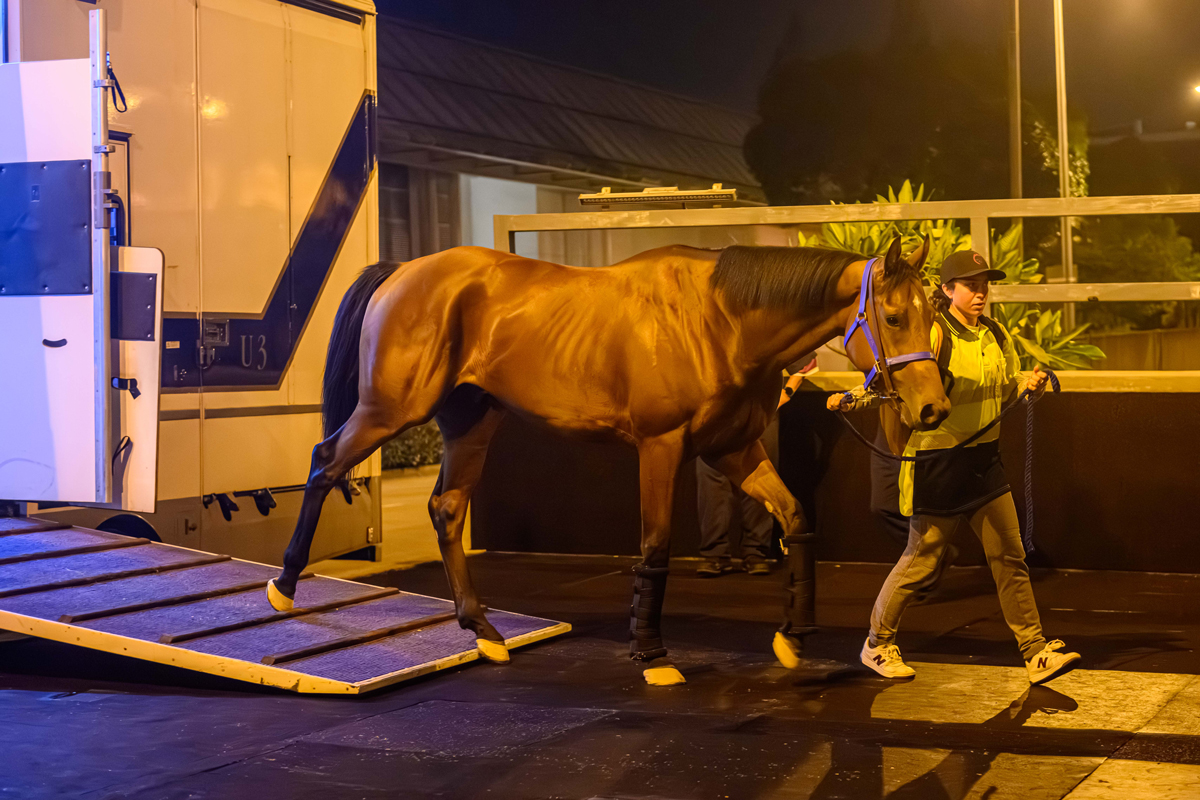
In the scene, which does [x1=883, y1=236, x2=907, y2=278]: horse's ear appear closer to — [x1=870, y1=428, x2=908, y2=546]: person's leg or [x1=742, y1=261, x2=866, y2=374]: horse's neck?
[x1=742, y1=261, x2=866, y2=374]: horse's neck

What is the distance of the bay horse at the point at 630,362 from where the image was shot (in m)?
5.16

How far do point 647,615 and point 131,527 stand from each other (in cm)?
336

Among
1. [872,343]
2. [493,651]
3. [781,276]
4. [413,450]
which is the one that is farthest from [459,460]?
[413,450]

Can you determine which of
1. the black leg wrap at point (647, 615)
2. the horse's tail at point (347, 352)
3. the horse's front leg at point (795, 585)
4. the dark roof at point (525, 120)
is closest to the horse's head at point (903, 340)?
the horse's front leg at point (795, 585)

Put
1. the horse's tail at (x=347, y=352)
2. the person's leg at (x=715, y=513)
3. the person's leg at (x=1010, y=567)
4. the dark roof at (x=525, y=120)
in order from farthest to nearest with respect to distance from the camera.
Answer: the dark roof at (x=525, y=120) < the person's leg at (x=715, y=513) < the horse's tail at (x=347, y=352) < the person's leg at (x=1010, y=567)

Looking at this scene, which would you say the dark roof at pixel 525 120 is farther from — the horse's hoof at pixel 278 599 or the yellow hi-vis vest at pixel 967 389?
the yellow hi-vis vest at pixel 967 389

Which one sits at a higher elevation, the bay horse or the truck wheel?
the bay horse

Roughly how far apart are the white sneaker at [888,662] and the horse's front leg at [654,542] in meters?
0.86

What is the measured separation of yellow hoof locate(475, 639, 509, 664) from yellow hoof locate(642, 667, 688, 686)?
779 mm

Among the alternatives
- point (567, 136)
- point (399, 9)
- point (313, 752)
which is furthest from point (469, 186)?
point (313, 752)

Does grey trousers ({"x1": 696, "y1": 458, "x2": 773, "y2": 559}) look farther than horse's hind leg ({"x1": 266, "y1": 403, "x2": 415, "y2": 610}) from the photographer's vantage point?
Yes

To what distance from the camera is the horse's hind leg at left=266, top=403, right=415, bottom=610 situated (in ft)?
19.6

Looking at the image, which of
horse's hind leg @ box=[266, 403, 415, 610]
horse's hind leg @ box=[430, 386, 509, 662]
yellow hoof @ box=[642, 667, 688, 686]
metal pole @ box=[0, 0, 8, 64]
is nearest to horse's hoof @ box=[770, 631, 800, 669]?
yellow hoof @ box=[642, 667, 688, 686]

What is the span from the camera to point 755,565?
8.48 meters
